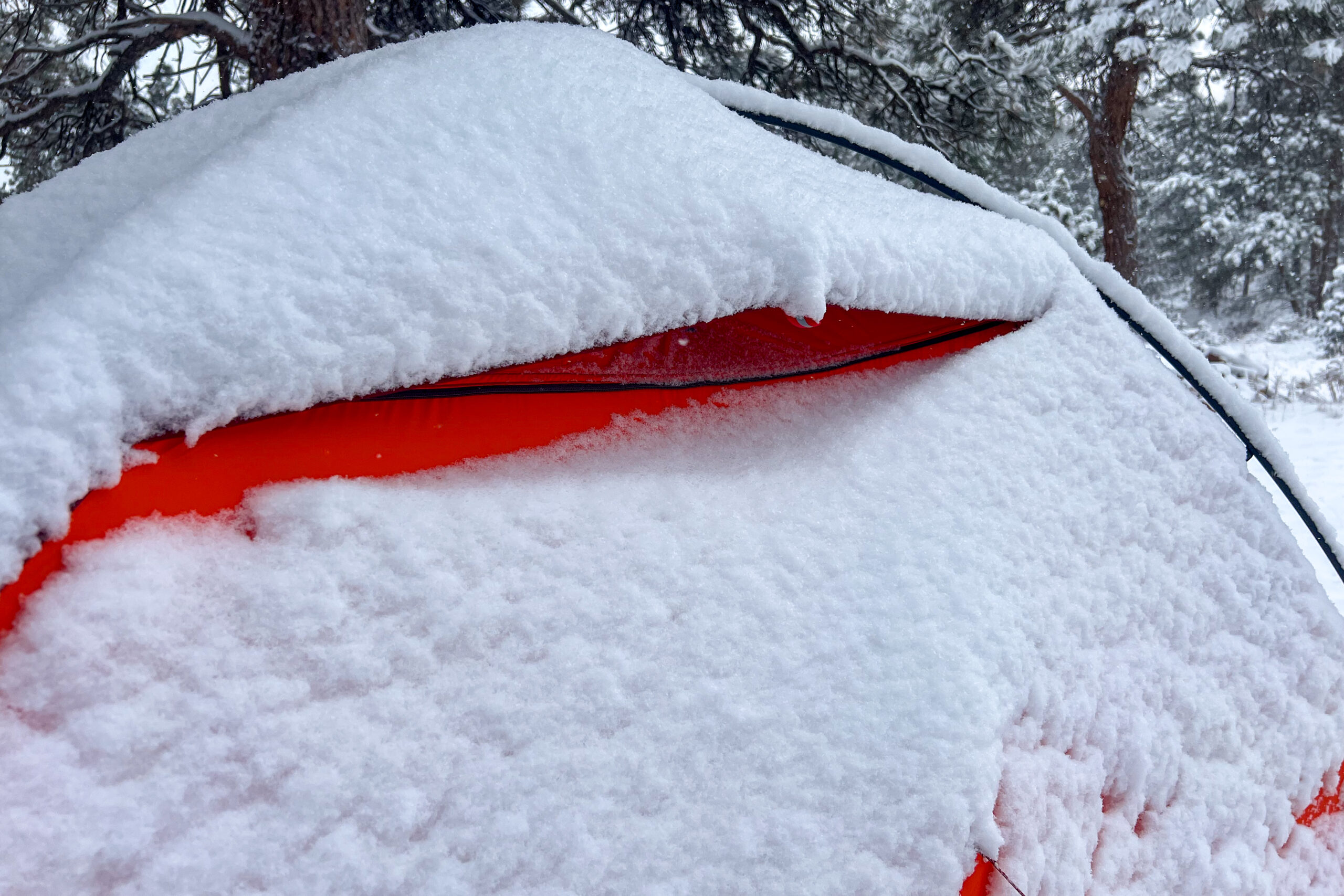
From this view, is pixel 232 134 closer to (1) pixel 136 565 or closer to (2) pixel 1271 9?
(1) pixel 136 565

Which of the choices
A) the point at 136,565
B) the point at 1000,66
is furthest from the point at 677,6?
the point at 136,565

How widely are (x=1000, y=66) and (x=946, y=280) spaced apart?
399 cm

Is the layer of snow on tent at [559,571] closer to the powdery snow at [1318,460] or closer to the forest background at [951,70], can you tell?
the powdery snow at [1318,460]

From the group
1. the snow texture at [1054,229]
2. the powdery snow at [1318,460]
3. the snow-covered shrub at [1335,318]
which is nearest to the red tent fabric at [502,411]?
the snow texture at [1054,229]

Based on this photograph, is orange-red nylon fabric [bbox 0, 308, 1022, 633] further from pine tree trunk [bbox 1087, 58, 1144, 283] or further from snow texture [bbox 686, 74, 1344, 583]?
pine tree trunk [bbox 1087, 58, 1144, 283]

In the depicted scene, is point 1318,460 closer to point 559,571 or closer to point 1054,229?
point 1054,229

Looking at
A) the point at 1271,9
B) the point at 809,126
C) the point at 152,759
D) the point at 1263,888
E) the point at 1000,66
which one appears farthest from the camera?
the point at 1271,9

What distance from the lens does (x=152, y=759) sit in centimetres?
54

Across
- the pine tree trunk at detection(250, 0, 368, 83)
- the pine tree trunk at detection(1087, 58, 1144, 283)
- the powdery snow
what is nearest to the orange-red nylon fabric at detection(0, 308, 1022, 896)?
the powdery snow

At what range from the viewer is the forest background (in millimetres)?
3238

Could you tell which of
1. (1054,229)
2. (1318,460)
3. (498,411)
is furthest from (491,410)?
(1318,460)

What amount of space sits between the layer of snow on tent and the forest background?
2360 millimetres

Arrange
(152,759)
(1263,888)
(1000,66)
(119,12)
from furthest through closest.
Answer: (1000,66) → (119,12) → (1263,888) → (152,759)

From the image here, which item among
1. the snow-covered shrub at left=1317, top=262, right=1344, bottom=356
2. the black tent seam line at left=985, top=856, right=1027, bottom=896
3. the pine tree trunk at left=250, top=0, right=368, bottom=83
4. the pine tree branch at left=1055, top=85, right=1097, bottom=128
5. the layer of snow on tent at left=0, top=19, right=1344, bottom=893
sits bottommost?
the black tent seam line at left=985, top=856, right=1027, bottom=896
